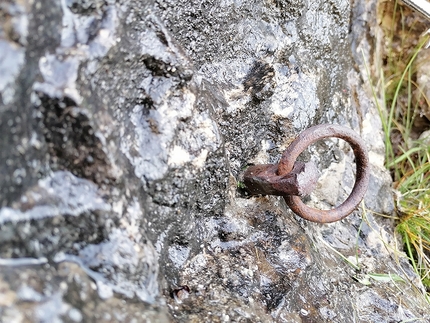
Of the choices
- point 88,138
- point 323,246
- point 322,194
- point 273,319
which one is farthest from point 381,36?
point 88,138

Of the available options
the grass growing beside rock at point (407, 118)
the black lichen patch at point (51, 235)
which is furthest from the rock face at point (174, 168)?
the grass growing beside rock at point (407, 118)

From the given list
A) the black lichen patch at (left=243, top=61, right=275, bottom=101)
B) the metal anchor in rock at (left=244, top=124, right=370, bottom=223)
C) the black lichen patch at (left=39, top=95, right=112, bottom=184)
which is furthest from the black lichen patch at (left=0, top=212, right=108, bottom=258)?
the black lichen patch at (left=243, top=61, right=275, bottom=101)

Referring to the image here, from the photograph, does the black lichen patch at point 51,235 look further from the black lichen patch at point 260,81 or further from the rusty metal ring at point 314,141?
the black lichen patch at point 260,81

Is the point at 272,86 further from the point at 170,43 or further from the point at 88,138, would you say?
the point at 88,138

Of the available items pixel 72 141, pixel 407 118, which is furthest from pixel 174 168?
pixel 407 118

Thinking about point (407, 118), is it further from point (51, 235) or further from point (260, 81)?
point (51, 235)

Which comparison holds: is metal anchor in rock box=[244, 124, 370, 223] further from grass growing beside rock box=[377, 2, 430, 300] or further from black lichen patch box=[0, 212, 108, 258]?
grass growing beside rock box=[377, 2, 430, 300]
